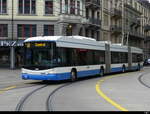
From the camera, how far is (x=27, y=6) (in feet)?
144

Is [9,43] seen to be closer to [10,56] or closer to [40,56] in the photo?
[10,56]

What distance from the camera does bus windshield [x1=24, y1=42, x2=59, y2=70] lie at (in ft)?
58.9

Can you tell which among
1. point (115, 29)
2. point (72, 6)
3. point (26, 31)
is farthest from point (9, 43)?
point (115, 29)

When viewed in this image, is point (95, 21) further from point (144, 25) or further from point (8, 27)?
point (144, 25)

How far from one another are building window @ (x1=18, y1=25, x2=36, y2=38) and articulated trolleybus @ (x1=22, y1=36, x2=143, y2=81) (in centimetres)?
1936

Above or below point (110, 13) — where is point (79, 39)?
below

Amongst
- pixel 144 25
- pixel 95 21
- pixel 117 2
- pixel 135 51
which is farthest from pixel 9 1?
pixel 144 25

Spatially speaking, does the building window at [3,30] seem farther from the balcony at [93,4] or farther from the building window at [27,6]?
the balcony at [93,4]

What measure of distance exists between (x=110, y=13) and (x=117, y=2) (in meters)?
5.44

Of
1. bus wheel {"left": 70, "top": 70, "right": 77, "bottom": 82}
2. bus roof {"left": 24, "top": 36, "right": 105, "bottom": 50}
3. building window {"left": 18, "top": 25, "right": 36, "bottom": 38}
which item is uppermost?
building window {"left": 18, "top": 25, "right": 36, "bottom": 38}

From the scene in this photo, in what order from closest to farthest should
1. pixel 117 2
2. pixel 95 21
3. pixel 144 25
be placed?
pixel 95 21 → pixel 117 2 → pixel 144 25

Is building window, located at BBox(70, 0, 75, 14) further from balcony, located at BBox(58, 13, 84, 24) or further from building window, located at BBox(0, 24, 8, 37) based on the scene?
building window, located at BBox(0, 24, 8, 37)

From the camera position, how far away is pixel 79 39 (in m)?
21.5

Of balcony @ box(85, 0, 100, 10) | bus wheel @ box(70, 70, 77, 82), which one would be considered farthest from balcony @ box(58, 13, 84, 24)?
bus wheel @ box(70, 70, 77, 82)
